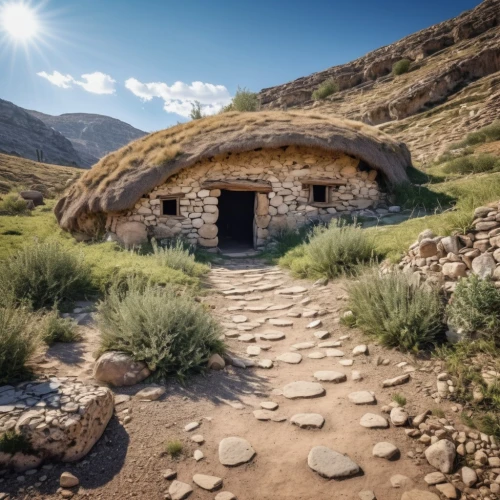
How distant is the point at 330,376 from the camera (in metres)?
3.45

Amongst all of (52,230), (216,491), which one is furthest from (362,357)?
(52,230)

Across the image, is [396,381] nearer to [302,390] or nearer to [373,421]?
[373,421]

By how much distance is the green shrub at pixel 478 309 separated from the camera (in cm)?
325

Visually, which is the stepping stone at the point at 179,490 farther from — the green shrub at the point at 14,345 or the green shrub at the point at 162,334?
the green shrub at the point at 14,345

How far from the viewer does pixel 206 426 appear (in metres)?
2.75

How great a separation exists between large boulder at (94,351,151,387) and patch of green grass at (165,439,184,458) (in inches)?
37.1

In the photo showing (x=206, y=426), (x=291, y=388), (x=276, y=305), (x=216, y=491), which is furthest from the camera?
(x=276, y=305)

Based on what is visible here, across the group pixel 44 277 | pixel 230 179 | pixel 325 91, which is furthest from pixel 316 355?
pixel 325 91

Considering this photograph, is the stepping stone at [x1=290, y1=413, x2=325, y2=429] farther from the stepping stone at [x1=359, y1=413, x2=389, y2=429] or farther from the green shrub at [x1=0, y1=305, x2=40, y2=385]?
the green shrub at [x1=0, y1=305, x2=40, y2=385]

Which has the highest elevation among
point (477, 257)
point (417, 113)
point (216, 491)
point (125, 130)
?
point (125, 130)

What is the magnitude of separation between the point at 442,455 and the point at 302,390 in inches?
48.1

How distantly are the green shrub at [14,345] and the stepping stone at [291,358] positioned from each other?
252 centimetres

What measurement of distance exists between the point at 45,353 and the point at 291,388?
2645 mm

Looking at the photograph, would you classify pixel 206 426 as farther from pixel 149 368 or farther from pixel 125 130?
pixel 125 130
